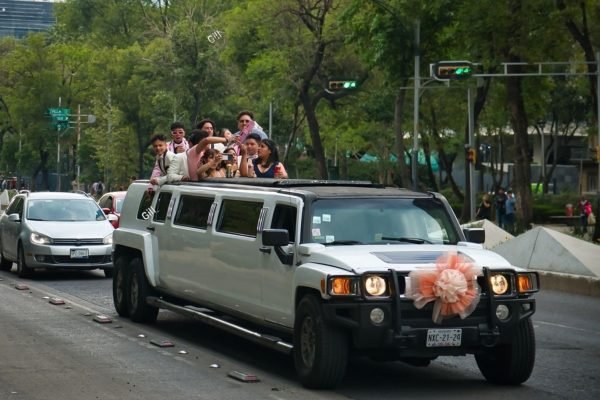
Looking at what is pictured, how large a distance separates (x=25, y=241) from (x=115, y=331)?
28.6 ft

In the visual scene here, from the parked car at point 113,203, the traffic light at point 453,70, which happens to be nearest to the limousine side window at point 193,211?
the parked car at point 113,203

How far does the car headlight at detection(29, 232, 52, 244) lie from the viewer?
Answer: 22.8 m

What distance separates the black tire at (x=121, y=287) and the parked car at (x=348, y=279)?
2103 millimetres

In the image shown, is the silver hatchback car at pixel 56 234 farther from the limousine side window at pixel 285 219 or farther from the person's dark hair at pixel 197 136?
the limousine side window at pixel 285 219

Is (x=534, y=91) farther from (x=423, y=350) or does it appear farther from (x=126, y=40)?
(x=126, y=40)

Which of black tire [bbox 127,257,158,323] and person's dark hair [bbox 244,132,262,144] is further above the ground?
person's dark hair [bbox 244,132,262,144]

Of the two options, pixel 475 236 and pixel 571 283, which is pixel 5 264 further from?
pixel 475 236

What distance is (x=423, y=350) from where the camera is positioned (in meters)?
10.3

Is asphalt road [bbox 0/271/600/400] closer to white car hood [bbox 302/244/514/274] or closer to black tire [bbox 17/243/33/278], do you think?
white car hood [bbox 302/244/514/274]

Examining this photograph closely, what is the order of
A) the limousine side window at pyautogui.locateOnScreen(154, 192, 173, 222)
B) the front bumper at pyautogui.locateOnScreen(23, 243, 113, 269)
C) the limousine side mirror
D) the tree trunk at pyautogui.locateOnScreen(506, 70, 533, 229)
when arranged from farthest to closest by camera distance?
the tree trunk at pyautogui.locateOnScreen(506, 70, 533, 229)
the front bumper at pyautogui.locateOnScreen(23, 243, 113, 269)
the limousine side window at pyautogui.locateOnScreen(154, 192, 173, 222)
the limousine side mirror

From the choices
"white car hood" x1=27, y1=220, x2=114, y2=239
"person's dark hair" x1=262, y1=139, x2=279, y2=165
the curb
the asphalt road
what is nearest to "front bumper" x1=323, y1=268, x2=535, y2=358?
the asphalt road

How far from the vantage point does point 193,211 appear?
14.0 metres

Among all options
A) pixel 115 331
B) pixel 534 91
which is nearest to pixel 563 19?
pixel 534 91

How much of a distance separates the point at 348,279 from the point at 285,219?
1646 mm
